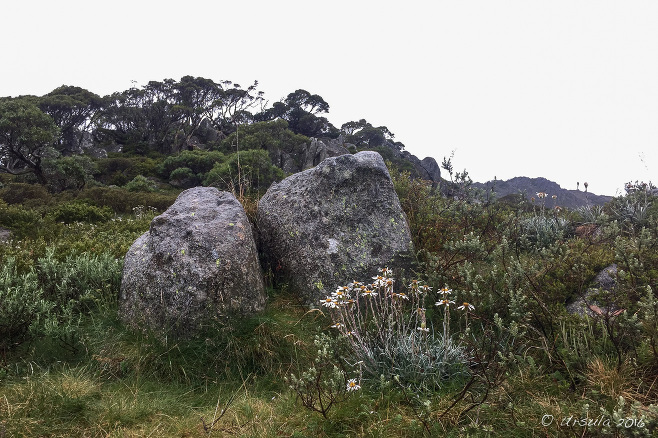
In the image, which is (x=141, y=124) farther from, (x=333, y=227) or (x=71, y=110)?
(x=333, y=227)

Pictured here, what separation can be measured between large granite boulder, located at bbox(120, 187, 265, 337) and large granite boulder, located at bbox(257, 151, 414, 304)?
2.17ft

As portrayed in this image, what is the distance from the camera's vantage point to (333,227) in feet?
17.5

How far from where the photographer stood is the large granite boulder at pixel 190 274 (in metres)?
4.12

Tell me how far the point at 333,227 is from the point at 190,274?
203 cm

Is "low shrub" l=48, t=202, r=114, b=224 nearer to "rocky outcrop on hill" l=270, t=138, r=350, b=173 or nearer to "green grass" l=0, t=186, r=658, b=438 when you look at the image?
"green grass" l=0, t=186, r=658, b=438

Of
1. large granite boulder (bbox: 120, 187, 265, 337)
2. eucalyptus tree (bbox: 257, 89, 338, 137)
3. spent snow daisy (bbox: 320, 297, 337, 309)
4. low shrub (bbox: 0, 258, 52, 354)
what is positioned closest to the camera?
spent snow daisy (bbox: 320, 297, 337, 309)

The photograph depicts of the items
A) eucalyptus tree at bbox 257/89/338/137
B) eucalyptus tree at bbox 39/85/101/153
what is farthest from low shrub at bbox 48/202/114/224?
eucalyptus tree at bbox 257/89/338/137

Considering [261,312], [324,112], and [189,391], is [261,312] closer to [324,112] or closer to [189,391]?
[189,391]

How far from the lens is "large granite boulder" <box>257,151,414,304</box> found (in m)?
5.05

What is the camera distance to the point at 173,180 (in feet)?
113

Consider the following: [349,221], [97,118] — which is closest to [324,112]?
[97,118]

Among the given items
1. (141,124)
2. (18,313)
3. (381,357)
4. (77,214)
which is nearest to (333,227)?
(381,357)

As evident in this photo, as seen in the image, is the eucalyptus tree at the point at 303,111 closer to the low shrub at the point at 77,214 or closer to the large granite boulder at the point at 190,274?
the low shrub at the point at 77,214

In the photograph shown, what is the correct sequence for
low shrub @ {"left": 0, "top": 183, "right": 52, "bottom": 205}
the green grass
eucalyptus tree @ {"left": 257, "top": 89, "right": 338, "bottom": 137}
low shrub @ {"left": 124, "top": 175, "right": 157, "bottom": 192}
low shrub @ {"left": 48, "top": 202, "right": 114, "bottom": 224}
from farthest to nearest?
eucalyptus tree @ {"left": 257, "top": 89, "right": 338, "bottom": 137} → low shrub @ {"left": 124, "top": 175, "right": 157, "bottom": 192} → low shrub @ {"left": 0, "top": 183, "right": 52, "bottom": 205} → low shrub @ {"left": 48, "top": 202, "right": 114, "bottom": 224} → the green grass
